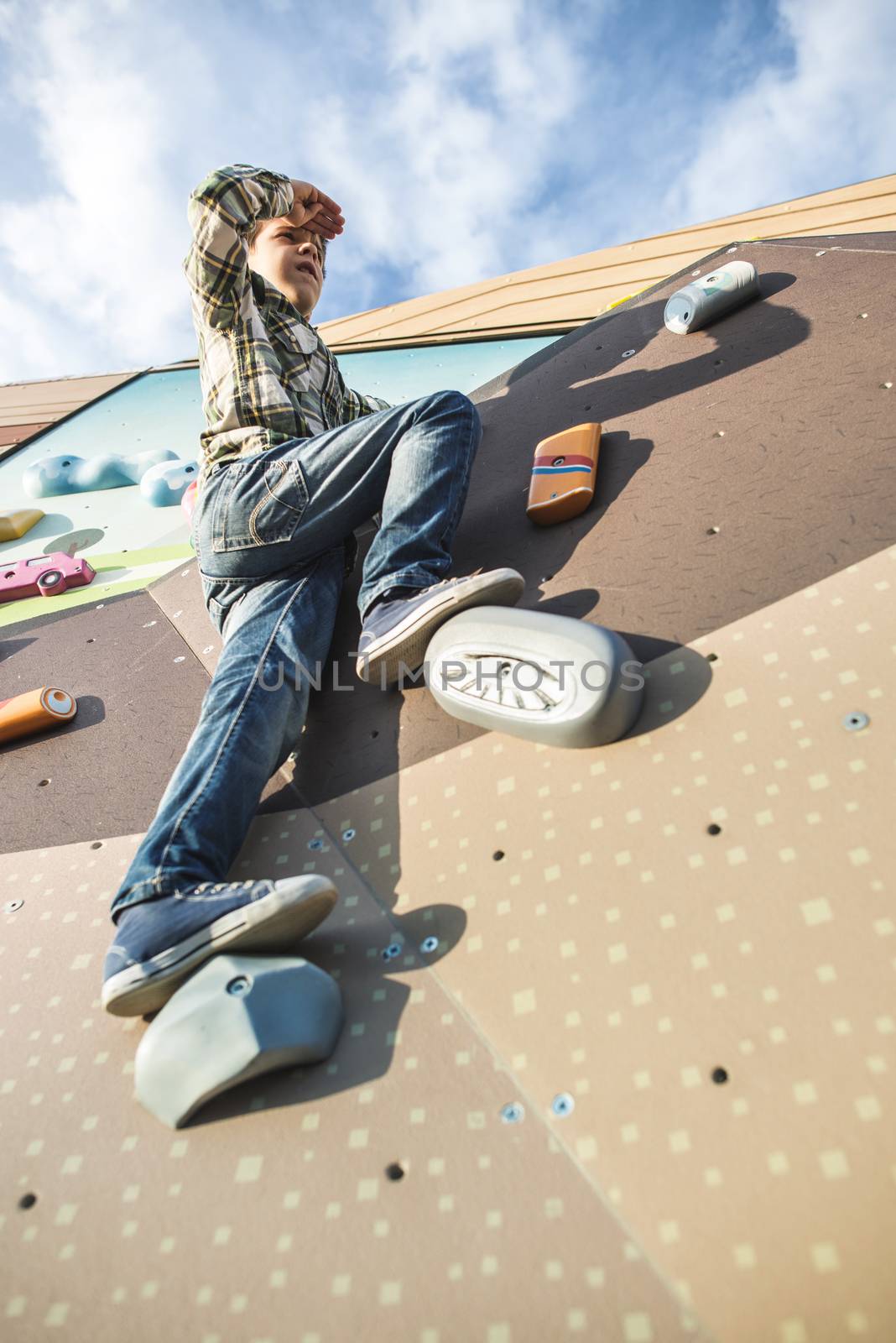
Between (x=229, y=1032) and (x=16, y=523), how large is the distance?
8.38ft

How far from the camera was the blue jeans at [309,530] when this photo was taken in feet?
4.42

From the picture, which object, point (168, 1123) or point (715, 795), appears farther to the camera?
point (715, 795)

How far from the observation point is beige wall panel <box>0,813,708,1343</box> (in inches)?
27.7

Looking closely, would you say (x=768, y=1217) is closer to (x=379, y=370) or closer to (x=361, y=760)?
(x=361, y=760)

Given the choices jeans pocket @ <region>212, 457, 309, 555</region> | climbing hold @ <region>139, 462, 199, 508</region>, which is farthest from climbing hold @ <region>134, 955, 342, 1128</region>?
climbing hold @ <region>139, 462, 199, 508</region>

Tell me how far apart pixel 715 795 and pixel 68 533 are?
257 centimetres

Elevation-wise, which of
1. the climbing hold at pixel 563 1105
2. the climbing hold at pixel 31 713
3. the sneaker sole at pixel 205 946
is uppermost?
the climbing hold at pixel 31 713

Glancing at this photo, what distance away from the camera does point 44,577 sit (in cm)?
235

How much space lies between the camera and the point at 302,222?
A: 1859 mm

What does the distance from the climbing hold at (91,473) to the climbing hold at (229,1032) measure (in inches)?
105

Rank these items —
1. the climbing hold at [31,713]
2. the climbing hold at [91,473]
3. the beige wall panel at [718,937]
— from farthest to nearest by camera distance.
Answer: the climbing hold at [91,473] < the climbing hold at [31,713] < the beige wall panel at [718,937]

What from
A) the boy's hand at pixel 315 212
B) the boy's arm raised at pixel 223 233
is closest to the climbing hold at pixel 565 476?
the boy's arm raised at pixel 223 233

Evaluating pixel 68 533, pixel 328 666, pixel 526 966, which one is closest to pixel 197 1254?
pixel 526 966

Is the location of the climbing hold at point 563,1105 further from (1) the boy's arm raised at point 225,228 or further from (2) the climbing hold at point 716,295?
(2) the climbing hold at point 716,295
